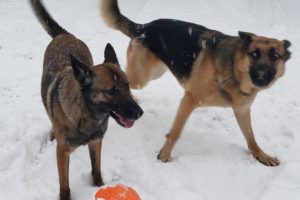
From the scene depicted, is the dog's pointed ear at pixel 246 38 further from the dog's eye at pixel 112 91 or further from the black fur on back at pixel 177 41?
the dog's eye at pixel 112 91

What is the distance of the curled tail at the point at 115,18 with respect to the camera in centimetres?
489

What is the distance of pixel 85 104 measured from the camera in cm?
309

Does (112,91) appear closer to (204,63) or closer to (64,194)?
(64,194)

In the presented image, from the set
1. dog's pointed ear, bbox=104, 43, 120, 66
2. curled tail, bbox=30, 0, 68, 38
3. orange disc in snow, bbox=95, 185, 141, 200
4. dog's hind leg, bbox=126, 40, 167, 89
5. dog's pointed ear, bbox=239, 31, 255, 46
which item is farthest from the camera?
dog's hind leg, bbox=126, 40, 167, 89

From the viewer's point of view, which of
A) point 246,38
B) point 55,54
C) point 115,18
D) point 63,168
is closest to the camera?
point 63,168

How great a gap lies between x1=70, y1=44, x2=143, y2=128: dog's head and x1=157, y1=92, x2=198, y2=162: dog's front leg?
1.15 meters

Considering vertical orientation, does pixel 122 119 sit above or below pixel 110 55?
below

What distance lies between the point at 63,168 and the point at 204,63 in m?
1.89

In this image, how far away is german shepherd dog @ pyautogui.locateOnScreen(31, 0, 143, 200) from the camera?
9.73 feet

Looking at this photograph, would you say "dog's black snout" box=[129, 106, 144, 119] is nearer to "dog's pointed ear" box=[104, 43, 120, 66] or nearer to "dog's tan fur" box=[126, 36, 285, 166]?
"dog's pointed ear" box=[104, 43, 120, 66]

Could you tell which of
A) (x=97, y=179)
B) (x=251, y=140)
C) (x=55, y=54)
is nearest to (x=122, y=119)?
(x=97, y=179)

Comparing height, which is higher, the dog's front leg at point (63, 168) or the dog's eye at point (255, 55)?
the dog's eye at point (255, 55)

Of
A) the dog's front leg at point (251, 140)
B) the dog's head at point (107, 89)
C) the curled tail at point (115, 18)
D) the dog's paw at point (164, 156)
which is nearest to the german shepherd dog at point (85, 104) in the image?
the dog's head at point (107, 89)

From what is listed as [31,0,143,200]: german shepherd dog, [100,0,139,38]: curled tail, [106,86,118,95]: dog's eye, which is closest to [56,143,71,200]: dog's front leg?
[31,0,143,200]: german shepherd dog
